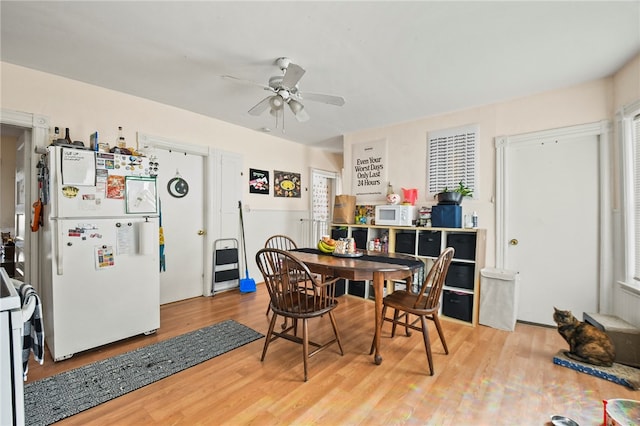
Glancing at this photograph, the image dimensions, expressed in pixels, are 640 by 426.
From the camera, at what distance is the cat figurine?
212 cm

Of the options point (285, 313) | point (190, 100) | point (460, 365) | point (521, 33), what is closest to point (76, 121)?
point (190, 100)

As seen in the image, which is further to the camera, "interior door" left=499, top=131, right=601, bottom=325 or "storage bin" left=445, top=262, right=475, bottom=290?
"storage bin" left=445, top=262, right=475, bottom=290

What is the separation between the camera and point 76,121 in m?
2.81

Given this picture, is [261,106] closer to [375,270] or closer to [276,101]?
[276,101]

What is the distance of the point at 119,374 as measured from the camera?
2.04 meters

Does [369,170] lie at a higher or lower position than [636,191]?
higher

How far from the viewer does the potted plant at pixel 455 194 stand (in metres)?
3.26

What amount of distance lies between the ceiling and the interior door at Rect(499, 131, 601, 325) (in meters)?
0.71

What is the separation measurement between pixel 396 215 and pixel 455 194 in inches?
29.1

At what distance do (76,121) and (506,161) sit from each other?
4597 millimetres

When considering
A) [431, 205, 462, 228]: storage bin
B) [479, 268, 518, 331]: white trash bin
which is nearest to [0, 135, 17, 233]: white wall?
[431, 205, 462, 228]: storage bin

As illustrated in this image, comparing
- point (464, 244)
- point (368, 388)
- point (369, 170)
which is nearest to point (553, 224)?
point (464, 244)

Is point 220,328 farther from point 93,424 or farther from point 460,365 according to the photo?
point 460,365

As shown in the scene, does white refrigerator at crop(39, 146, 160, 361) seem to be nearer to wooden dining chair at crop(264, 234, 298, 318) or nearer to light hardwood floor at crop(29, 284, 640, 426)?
light hardwood floor at crop(29, 284, 640, 426)
